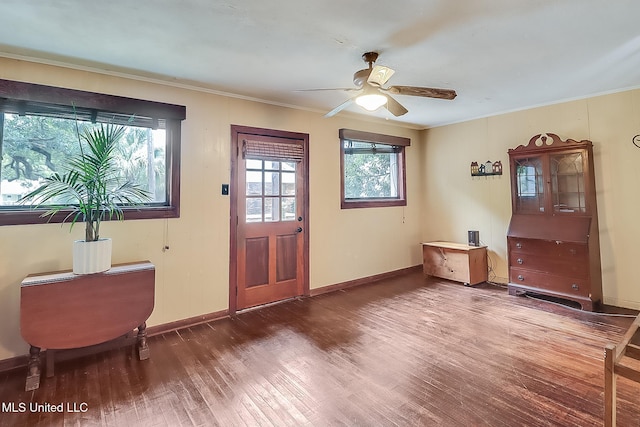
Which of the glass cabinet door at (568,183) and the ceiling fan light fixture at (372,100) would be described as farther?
the glass cabinet door at (568,183)

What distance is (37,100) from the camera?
236 cm

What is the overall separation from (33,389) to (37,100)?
6.89 feet

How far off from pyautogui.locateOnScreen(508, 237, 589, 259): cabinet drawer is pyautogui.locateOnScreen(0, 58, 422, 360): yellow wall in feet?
5.37

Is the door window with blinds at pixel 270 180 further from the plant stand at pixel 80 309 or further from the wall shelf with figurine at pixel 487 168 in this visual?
the wall shelf with figurine at pixel 487 168

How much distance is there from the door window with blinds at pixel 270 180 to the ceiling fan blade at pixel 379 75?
1596 millimetres

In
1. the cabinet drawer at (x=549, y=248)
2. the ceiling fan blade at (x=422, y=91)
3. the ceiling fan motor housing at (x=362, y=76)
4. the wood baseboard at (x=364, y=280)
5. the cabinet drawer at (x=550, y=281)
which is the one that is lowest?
the wood baseboard at (x=364, y=280)

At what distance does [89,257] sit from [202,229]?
3.42 ft

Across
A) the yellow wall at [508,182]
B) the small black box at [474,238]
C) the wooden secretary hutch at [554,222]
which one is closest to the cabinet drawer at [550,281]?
the wooden secretary hutch at [554,222]

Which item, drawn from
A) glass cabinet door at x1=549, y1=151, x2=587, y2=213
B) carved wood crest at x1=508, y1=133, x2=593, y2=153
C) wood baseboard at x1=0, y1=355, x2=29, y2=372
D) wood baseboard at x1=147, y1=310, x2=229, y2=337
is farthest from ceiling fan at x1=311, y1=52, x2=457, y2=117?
wood baseboard at x1=0, y1=355, x2=29, y2=372

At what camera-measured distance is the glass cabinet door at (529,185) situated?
3.68 meters

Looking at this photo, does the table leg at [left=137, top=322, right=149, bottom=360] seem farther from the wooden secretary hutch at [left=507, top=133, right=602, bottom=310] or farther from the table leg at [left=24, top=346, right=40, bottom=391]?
the wooden secretary hutch at [left=507, top=133, right=602, bottom=310]

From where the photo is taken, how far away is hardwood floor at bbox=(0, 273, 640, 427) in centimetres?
172

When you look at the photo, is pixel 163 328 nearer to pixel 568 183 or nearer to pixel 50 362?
pixel 50 362

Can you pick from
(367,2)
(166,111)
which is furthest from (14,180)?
(367,2)
